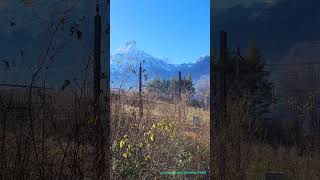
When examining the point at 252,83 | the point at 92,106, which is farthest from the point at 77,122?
the point at 252,83

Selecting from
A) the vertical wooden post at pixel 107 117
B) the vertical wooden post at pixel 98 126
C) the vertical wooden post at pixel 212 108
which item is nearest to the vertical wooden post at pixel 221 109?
the vertical wooden post at pixel 212 108

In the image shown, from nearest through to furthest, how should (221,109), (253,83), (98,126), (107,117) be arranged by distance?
(98,126) → (107,117) → (221,109) → (253,83)

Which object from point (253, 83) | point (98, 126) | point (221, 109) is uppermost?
point (253, 83)

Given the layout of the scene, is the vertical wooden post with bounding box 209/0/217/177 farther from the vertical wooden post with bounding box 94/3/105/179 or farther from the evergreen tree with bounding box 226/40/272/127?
the vertical wooden post with bounding box 94/3/105/179

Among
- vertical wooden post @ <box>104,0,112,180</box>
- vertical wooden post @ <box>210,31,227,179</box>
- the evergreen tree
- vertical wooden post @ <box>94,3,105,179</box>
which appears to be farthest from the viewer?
the evergreen tree

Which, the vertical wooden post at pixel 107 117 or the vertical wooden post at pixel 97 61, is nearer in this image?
the vertical wooden post at pixel 97 61

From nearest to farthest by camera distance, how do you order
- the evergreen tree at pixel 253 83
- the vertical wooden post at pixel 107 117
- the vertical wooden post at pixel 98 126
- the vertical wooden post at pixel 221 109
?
the vertical wooden post at pixel 98 126, the vertical wooden post at pixel 107 117, the vertical wooden post at pixel 221 109, the evergreen tree at pixel 253 83

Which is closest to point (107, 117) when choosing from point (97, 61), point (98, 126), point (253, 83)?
point (98, 126)

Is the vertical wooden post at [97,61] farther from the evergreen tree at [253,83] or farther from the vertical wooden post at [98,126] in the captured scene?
the evergreen tree at [253,83]

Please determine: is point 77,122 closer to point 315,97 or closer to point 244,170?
point 244,170

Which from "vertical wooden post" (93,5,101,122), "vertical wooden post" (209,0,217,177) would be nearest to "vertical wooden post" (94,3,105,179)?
"vertical wooden post" (93,5,101,122)

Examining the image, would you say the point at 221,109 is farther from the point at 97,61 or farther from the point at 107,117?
the point at 97,61

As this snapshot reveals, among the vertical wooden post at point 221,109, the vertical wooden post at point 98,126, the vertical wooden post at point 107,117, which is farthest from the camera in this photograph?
the vertical wooden post at point 221,109

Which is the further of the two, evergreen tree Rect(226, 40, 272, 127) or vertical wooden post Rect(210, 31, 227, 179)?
evergreen tree Rect(226, 40, 272, 127)
